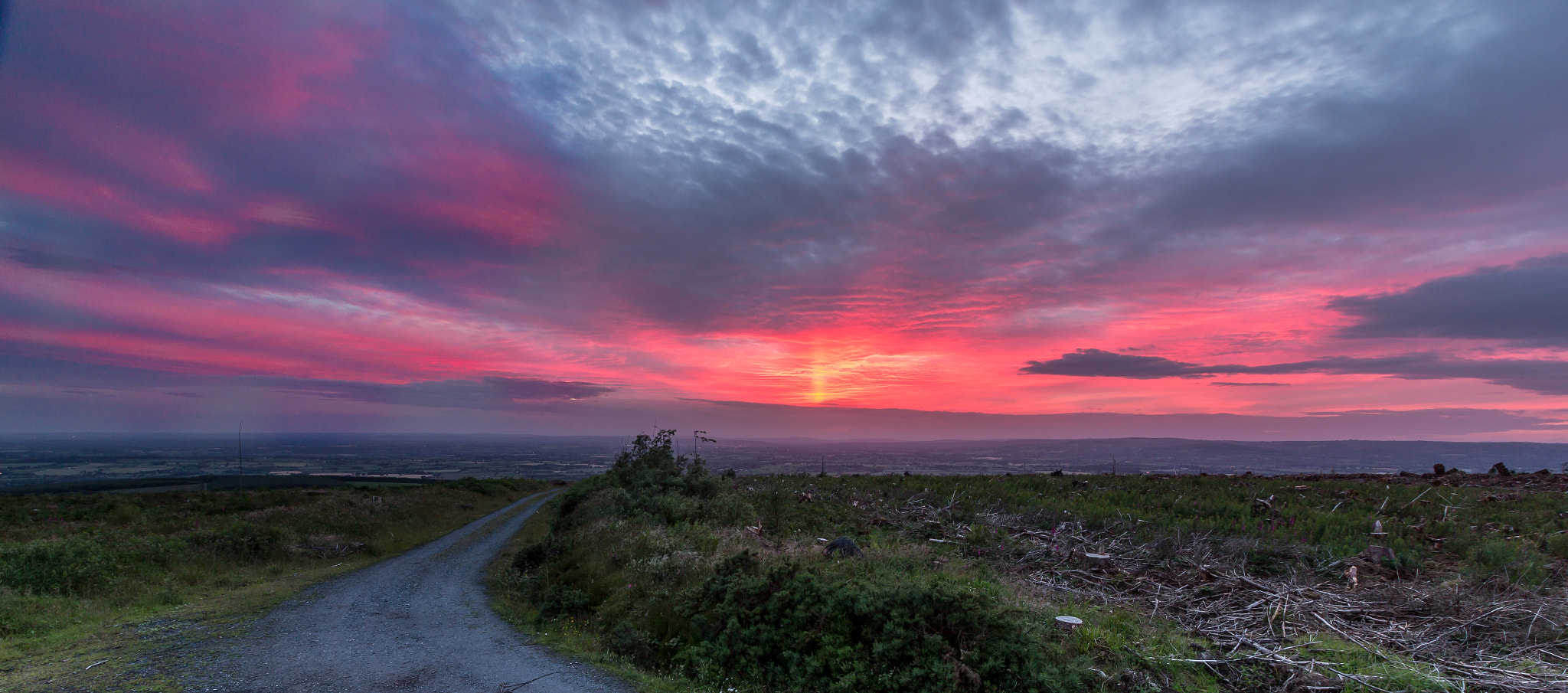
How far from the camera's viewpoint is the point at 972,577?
13.2m

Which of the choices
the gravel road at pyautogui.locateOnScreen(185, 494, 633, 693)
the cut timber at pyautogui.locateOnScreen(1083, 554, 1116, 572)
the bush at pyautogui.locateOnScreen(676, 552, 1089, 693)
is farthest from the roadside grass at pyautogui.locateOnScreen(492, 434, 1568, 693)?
the gravel road at pyautogui.locateOnScreen(185, 494, 633, 693)

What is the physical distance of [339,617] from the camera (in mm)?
14219

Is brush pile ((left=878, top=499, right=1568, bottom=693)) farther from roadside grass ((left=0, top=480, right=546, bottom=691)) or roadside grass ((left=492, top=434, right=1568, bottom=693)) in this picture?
roadside grass ((left=0, top=480, right=546, bottom=691))

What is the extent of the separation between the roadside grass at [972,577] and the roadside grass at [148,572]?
6.44m

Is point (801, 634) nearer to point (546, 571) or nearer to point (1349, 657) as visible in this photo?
point (1349, 657)

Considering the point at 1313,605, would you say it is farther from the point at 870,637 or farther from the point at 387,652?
the point at 387,652

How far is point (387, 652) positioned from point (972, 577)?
1213 centimetres

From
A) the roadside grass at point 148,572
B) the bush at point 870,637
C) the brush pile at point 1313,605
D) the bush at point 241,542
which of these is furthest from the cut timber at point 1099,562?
the bush at point 241,542

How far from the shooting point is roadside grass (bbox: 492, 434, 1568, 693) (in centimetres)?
880

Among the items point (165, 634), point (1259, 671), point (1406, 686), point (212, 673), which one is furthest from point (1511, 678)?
point (165, 634)

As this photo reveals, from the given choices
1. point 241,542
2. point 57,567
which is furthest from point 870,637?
point 241,542

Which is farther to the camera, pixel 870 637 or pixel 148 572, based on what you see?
pixel 148 572

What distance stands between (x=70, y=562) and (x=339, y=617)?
946 cm

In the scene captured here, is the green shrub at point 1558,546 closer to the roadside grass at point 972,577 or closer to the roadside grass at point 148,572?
the roadside grass at point 972,577
